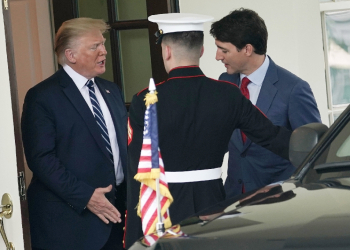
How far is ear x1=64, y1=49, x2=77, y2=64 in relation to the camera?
3.89 meters

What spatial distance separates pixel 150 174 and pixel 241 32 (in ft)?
4.52

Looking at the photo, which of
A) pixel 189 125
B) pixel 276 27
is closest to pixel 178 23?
pixel 189 125

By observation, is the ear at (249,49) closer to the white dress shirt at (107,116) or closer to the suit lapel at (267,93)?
the suit lapel at (267,93)

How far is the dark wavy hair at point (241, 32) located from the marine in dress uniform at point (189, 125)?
57 centimetres

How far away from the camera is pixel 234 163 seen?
141 inches

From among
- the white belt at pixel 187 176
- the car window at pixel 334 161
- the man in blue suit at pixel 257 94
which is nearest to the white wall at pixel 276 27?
the man in blue suit at pixel 257 94

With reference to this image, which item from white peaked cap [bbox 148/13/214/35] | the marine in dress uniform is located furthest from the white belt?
white peaked cap [bbox 148/13/214/35]

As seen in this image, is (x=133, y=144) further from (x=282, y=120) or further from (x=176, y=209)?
(x=282, y=120)

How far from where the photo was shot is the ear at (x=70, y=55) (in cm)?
389

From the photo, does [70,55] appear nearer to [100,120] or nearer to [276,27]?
[100,120]

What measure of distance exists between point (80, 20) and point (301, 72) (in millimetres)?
1835

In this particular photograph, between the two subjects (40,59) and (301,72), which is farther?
(40,59)

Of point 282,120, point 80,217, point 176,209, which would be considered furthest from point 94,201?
point 282,120

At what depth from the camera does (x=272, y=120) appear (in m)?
3.46
